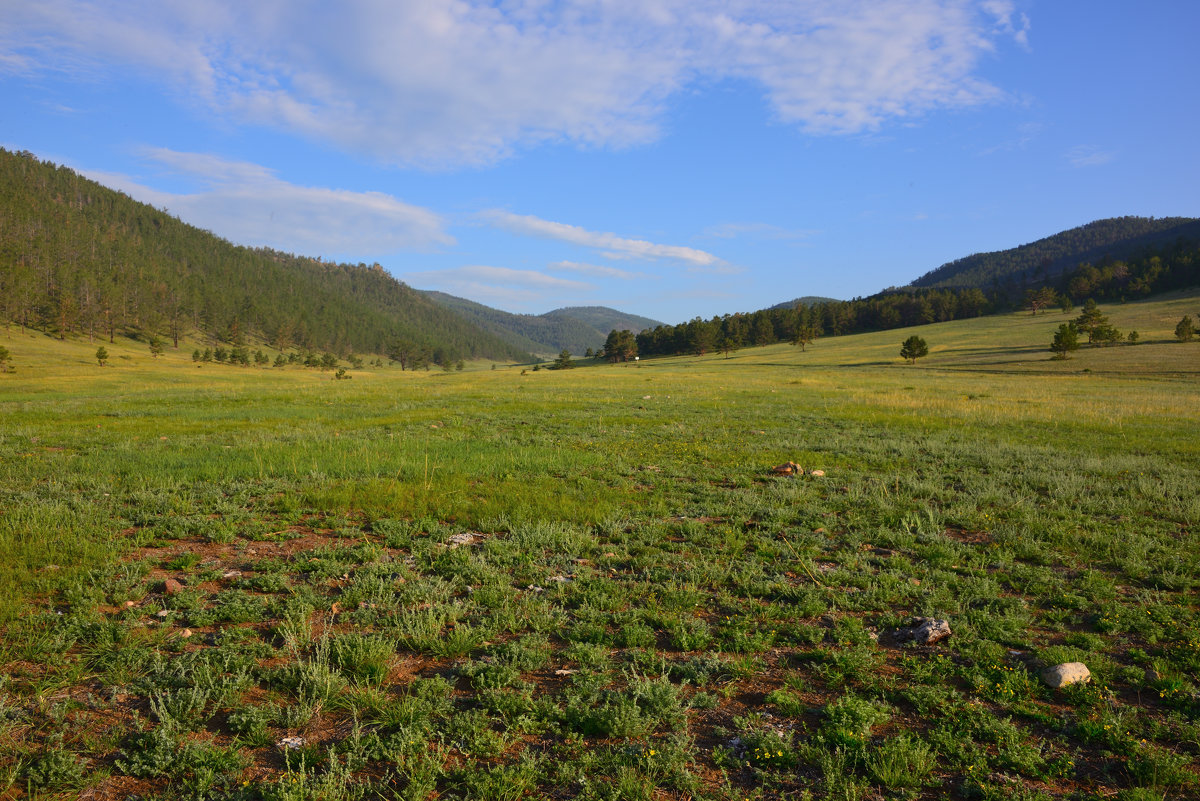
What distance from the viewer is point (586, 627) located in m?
5.43

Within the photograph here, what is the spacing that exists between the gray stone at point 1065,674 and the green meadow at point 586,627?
0.14m

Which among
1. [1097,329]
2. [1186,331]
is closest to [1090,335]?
[1097,329]

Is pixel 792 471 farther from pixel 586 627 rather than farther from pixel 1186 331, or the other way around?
pixel 1186 331

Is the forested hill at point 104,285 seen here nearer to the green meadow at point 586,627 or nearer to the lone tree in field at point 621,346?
the lone tree in field at point 621,346

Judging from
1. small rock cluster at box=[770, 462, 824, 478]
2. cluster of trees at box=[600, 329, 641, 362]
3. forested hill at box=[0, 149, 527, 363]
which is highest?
forested hill at box=[0, 149, 527, 363]

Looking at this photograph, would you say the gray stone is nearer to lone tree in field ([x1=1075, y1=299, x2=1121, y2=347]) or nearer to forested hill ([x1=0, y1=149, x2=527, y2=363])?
lone tree in field ([x1=1075, y1=299, x2=1121, y2=347])

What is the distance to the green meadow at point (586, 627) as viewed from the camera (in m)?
3.69

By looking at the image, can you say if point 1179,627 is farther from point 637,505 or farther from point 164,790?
point 164,790

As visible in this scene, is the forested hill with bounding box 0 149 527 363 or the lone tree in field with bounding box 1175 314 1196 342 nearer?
the lone tree in field with bounding box 1175 314 1196 342

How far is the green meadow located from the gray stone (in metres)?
0.14

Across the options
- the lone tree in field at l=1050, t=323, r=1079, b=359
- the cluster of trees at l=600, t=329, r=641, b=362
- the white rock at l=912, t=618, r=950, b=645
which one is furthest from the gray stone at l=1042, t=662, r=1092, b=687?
the cluster of trees at l=600, t=329, r=641, b=362

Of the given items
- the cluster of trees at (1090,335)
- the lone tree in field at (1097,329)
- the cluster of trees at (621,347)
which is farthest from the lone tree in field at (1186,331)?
the cluster of trees at (621,347)

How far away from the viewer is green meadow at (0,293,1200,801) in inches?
145

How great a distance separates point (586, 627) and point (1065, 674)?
424 centimetres
